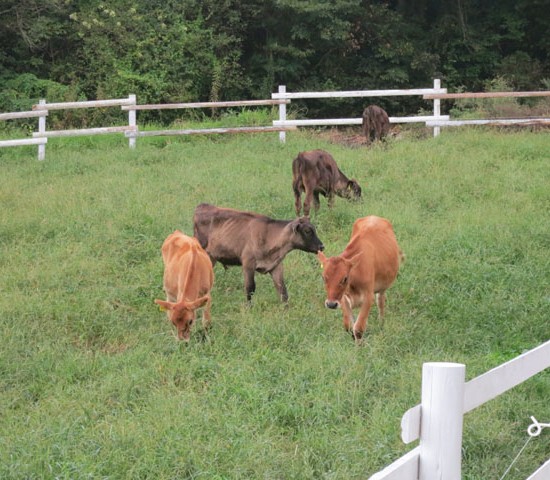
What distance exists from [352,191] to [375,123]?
17.5 feet

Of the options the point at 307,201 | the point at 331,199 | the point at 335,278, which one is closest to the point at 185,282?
the point at 335,278

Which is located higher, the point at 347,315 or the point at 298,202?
the point at 298,202

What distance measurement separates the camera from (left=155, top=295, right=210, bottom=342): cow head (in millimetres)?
7992

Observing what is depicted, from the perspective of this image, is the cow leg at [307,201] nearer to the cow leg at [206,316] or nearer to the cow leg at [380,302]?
the cow leg at [380,302]

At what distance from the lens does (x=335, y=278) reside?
25.4 ft

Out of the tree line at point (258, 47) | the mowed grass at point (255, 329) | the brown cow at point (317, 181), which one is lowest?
the mowed grass at point (255, 329)

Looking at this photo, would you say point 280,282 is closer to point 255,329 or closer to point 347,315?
point 255,329

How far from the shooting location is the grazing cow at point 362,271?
779 cm

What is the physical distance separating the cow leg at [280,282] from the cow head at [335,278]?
5.52 ft

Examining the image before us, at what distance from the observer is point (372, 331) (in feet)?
28.2

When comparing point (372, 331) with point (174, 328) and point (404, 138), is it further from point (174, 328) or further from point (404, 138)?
point (404, 138)

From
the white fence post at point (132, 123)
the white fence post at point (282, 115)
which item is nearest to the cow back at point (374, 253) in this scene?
the white fence post at point (282, 115)

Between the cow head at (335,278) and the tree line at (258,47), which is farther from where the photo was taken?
the tree line at (258,47)

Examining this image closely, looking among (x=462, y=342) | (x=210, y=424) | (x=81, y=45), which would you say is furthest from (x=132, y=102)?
(x=210, y=424)
